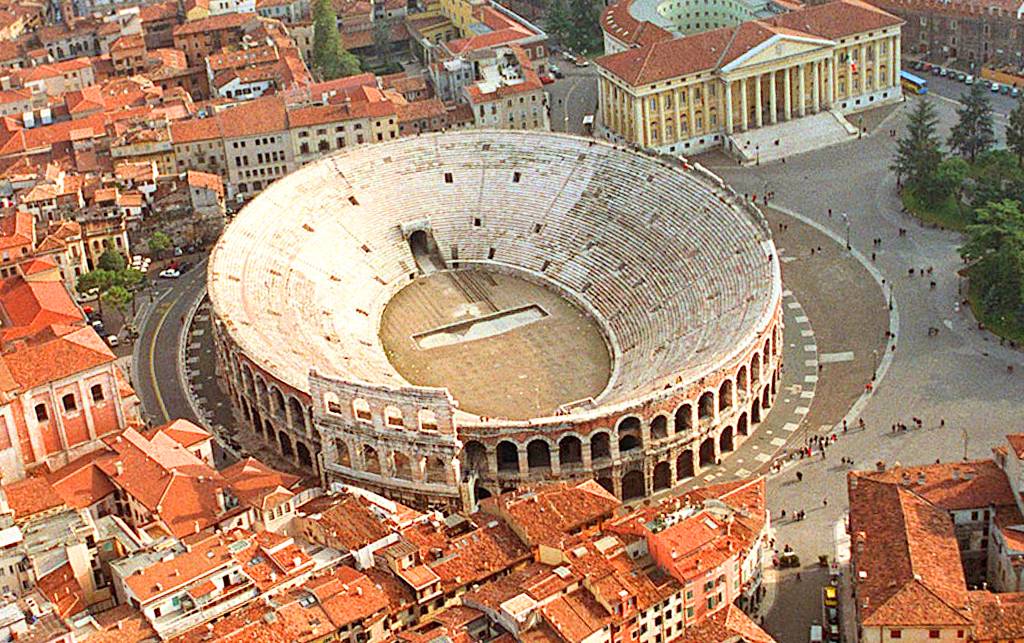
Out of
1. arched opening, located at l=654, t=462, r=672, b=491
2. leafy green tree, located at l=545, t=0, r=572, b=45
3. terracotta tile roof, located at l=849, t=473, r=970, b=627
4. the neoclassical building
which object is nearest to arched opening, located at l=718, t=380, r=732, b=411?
arched opening, located at l=654, t=462, r=672, b=491

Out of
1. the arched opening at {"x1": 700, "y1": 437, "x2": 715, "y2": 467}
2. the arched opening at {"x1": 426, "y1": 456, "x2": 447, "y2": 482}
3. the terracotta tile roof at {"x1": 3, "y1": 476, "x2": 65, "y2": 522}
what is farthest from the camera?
the arched opening at {"x1": 700, "y1": 437, "x2": 715, "y2": 467}

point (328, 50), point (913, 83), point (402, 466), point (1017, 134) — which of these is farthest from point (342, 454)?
point (913, 83)

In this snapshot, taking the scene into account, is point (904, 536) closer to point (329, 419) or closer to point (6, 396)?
point (329, 419)

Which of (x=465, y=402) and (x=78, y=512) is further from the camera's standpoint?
(x=465, y=402)

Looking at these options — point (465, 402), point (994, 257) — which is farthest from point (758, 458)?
point (994, 257)

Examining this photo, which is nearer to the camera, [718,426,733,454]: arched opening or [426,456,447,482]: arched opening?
[426,456,447,482]: arched opening

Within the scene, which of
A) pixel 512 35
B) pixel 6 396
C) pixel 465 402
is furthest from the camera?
pixel 512 35

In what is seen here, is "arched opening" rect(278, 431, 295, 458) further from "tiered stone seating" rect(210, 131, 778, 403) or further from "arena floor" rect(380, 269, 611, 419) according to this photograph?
"arena floor" rect(380, 269, 611, 419)
